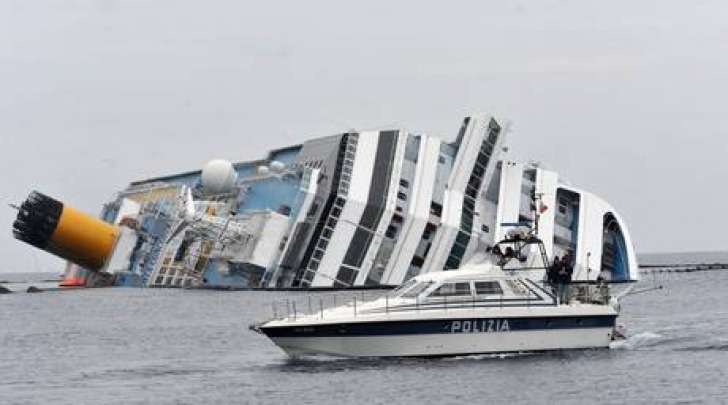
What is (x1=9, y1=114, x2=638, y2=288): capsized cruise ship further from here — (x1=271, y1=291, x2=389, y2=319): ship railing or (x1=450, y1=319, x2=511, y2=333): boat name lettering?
(x1=450, y1=319, x2=511, y2=333): boat name lettering

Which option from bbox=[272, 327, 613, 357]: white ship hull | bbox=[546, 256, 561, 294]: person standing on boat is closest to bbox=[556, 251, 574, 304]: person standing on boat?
bbox=[546, 256, 561, 294]: person standing on boat

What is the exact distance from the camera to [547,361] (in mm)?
48094

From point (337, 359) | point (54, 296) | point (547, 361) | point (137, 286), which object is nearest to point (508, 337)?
point (547, 361)

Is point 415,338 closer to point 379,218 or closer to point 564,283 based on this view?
point 564,283

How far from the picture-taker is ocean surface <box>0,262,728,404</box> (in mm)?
43531

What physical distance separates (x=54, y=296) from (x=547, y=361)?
79658 mm

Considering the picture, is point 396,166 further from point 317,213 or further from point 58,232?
point 58,232

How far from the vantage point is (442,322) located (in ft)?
156

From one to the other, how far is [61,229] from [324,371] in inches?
2637

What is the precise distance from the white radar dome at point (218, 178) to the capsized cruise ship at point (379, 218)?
2.17 meters

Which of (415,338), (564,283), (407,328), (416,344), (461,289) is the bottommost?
(416,344)

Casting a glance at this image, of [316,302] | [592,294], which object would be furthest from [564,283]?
[316,302]

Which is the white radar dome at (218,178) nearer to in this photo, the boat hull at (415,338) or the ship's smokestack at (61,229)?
the ship's smokestack at (61,229)

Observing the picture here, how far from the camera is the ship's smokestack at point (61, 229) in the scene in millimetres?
110188
